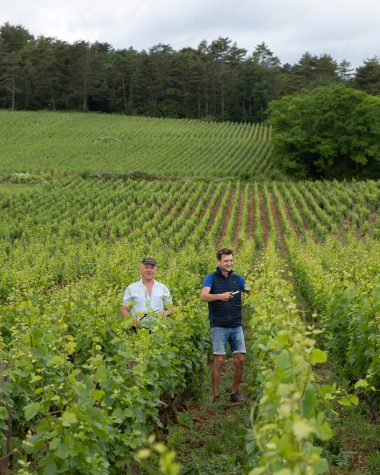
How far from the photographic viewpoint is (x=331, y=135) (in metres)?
47.2

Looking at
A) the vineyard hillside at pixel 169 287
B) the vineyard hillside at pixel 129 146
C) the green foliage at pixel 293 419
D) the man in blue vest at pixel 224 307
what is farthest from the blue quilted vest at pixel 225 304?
the vineyard hillside at pixel 129 146

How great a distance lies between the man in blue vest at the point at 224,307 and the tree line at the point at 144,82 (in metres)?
76.3

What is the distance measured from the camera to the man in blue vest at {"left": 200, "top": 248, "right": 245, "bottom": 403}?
6.83 meters

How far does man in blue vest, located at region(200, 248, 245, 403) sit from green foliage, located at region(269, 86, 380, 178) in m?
41.1

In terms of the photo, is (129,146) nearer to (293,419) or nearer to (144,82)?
(144,82)

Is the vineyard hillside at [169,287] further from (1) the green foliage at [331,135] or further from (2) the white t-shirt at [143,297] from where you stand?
(1) the green foliage at [331,135]

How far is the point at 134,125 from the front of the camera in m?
70.9

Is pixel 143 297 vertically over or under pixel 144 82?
under

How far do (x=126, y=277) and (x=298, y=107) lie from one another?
40.7 m

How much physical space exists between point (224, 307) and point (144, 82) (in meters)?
80.2

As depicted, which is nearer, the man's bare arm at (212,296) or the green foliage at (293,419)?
the green foliage at (293,419)

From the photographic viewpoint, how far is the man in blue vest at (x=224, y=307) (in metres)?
6.83

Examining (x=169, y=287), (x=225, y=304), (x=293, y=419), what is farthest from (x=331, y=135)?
(x=293, y=419)

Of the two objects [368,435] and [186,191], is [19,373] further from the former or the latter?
[186,191]
